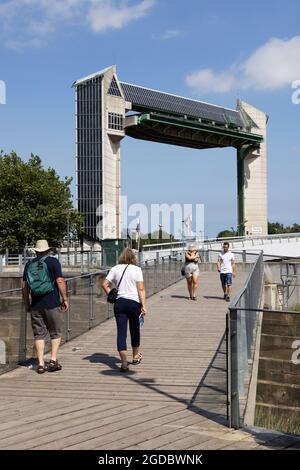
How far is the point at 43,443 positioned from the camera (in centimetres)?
550

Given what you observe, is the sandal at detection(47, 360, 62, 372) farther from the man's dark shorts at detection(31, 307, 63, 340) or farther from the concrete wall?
the concrete wall

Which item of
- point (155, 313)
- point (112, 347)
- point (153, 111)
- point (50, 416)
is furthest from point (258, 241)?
point (50, 416)

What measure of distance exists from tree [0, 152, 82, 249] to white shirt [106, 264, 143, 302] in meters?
49.6

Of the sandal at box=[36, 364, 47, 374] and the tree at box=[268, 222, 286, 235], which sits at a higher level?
the tree at box=[268, 222, 286, 235]

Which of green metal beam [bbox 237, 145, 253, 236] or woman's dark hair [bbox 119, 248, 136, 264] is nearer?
woman's dark hair [bbox 119, 248, 136, 264]

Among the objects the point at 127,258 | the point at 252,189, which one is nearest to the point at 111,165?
the point at 252,189

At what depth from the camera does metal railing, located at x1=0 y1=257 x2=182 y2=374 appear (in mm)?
9695

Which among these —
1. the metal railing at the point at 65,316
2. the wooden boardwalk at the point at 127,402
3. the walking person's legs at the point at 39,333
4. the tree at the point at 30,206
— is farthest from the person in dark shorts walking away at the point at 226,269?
the tree at the point at 30,206

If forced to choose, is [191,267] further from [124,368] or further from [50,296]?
[50,296]

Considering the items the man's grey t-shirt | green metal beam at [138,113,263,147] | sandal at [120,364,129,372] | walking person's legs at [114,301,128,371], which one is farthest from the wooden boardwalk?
green metal beam at [138,113,263,147]

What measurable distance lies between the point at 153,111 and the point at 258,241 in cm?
3462

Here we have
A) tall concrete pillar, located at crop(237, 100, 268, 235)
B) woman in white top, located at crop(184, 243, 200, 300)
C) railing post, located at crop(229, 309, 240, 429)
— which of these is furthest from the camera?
tall concrete pillar, located at crop(237, 100, 268, 235)

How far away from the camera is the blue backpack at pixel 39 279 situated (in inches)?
343
